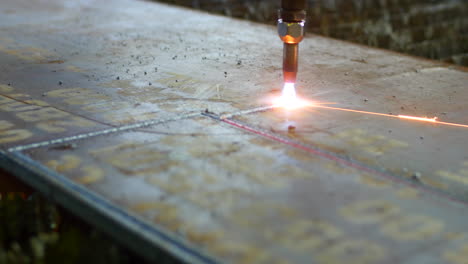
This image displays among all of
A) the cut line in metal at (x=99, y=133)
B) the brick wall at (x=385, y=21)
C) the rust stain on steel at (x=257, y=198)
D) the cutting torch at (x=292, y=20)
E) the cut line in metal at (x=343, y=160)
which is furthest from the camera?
the brick wall at (x=385, y=21)

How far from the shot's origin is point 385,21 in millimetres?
4863

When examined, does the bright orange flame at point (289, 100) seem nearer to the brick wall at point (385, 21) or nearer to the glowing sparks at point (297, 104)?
the glowing sparks at point (297, 104)

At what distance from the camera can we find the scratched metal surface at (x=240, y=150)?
52.9 inches

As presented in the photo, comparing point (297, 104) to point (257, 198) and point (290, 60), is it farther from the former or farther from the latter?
point (257, 198)

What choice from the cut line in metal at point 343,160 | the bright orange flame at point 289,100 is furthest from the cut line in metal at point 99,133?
the bright orange flame at point 289,100

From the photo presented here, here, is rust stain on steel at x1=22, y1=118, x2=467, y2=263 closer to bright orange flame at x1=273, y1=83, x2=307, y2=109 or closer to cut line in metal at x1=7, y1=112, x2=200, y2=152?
cut line in metal at x1=7, y1=112, x2=200, y2=152

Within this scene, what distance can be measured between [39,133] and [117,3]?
307 cm

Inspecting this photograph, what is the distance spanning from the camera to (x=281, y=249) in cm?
127

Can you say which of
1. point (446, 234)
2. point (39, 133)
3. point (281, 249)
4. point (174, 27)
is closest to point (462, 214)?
point (446, 234)

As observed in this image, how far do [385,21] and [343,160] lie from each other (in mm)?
3346

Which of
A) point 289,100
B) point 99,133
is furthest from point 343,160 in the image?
point 99,133

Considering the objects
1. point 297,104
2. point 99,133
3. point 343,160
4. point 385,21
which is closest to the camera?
point 343,160

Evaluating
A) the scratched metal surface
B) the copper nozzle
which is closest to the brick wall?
the scratched metal surface

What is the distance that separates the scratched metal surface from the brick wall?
4.11 feet
